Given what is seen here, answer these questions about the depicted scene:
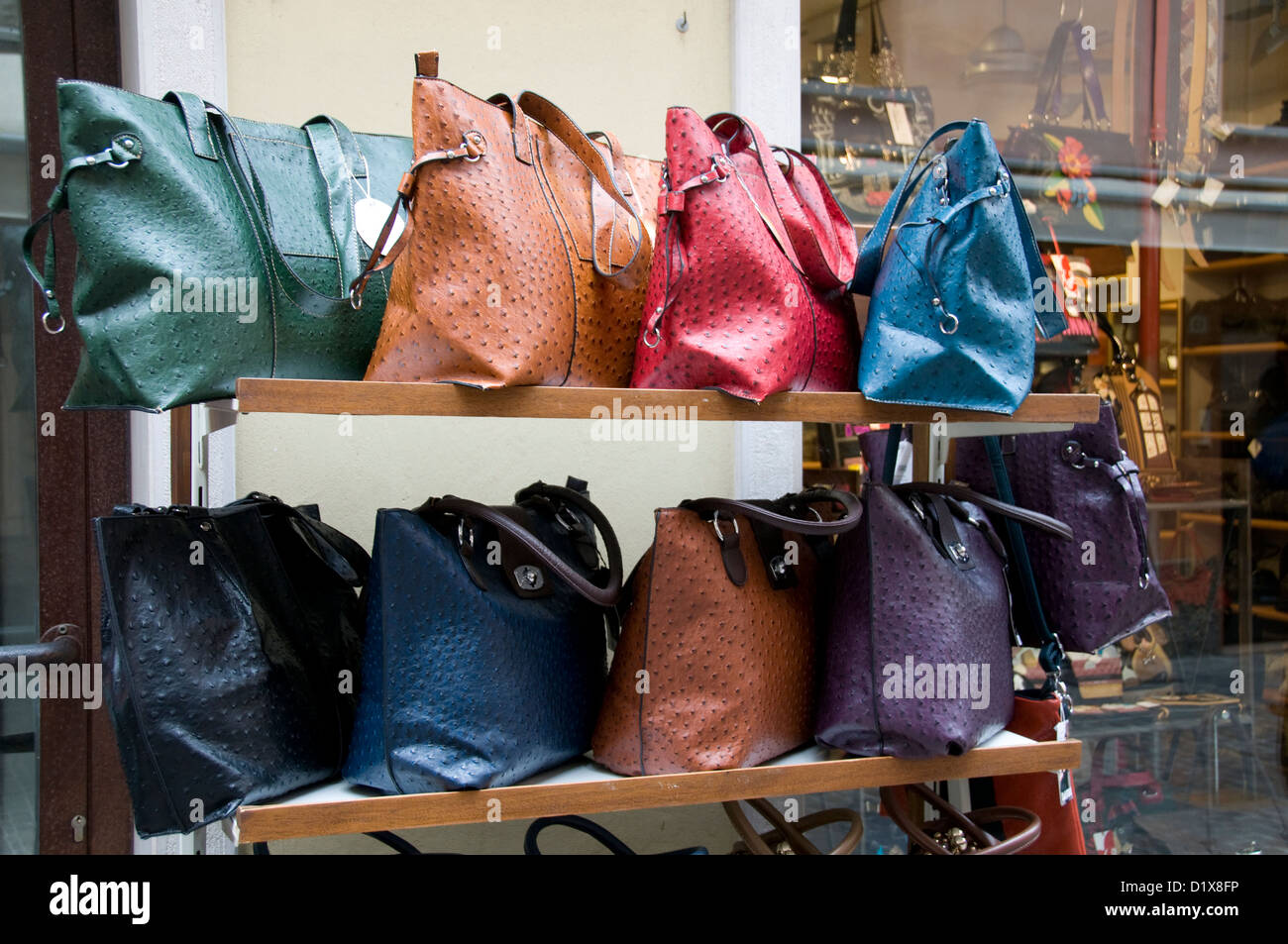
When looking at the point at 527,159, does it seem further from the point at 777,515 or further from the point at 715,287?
the point at 777,515

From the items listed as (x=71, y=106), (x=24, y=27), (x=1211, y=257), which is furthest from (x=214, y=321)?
(x=1211, y=257)

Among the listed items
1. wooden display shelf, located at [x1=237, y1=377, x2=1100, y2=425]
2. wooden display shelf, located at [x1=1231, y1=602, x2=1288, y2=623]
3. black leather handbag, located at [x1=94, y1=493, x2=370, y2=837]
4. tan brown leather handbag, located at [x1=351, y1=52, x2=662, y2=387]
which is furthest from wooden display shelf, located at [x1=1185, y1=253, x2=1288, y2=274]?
black leather handbag, located at [x1=94, y1=493, x2=370, y2=837]

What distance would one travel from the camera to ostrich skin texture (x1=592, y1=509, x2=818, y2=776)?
4.84ft

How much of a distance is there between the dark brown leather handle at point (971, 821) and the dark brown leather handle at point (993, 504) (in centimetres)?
52

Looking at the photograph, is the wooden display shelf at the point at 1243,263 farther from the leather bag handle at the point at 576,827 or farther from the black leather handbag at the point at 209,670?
the black leather handbag at the point at 209,670

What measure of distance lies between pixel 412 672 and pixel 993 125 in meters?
2.23

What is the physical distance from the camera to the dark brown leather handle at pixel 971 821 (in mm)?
1702

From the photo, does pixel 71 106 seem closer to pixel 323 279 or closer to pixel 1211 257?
pixel 323 279

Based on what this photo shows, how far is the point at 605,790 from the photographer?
1.44 meters

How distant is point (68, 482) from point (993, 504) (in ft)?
5.81

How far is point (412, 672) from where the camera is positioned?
4.44 feet

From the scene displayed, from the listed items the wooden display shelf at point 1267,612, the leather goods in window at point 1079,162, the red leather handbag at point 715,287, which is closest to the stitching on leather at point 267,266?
the red leather handbag at point 715,287

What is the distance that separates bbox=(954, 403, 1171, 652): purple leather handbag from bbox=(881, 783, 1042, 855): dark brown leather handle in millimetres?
336
